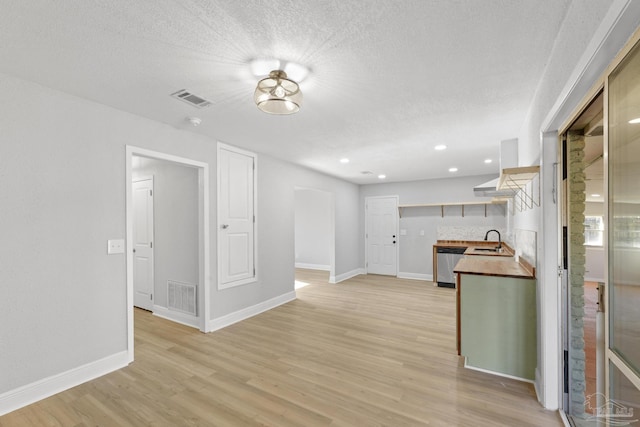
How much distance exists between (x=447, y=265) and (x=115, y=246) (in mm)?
5711

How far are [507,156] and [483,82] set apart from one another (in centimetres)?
176

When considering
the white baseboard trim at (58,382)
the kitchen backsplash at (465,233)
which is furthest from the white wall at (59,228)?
the kitchen backsplash at (465,233)

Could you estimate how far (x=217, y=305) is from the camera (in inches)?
141

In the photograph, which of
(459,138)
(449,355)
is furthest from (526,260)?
(459,138)

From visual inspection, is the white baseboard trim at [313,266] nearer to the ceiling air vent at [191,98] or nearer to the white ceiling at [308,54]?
the white ceiling at [308,54]

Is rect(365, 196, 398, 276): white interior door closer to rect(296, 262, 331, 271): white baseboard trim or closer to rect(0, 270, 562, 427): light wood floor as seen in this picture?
rect(296, 262, 331, 271): white baseboard trim

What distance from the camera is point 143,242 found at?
167 inches

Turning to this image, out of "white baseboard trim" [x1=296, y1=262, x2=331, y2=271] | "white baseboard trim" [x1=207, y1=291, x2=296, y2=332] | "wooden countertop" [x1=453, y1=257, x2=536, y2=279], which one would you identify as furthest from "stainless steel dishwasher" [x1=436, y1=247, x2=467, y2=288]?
"white baseboard trim" [x1=207, y1=291, x2=296, y2=332]

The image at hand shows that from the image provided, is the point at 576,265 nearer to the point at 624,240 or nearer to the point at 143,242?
the point at 624,240

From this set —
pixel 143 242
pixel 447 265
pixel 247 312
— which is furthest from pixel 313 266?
pixel 143 242

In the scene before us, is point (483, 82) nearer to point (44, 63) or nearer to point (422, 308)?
point (44, 63)

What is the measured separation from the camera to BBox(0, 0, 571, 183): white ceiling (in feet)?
4.62

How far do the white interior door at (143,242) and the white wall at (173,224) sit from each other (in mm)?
114

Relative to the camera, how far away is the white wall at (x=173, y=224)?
3717mm
